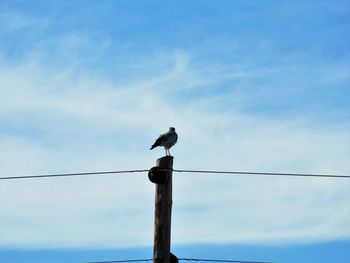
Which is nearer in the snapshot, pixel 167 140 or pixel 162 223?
pixel 162 223

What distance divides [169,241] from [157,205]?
1.89ft

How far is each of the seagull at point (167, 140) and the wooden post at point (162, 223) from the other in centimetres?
714

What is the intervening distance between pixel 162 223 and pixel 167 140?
7.69 meters

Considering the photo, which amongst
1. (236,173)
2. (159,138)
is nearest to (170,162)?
(236,173)

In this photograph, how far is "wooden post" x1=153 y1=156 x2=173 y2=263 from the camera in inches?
351

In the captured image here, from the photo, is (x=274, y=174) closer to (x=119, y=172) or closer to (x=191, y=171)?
(x=191, y=171)

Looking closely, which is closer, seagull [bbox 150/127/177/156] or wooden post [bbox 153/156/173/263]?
wooden post [bbox 153/156/173/263]

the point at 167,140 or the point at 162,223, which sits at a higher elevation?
the point at 167,140

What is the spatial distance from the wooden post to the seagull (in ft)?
23.4

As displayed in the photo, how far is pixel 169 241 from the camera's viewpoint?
29.6 feet

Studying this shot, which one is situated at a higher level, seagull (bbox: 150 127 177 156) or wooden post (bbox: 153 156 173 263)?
seagull (bbox: 150 127 177 156)

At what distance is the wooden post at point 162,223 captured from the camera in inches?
351

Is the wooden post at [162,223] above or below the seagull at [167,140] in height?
below

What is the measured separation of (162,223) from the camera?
905 cm
